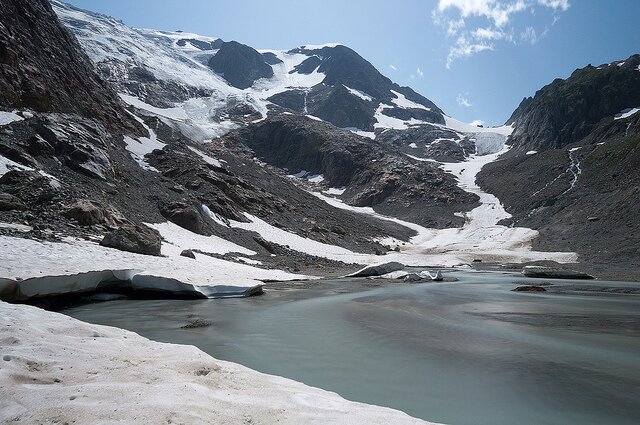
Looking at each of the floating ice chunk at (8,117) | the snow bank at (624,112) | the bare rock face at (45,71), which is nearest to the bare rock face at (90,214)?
the floating ice chunk at (8,117)

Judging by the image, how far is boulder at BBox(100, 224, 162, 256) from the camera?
59.3 feet

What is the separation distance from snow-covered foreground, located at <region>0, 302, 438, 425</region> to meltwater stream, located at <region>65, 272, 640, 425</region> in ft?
5.16

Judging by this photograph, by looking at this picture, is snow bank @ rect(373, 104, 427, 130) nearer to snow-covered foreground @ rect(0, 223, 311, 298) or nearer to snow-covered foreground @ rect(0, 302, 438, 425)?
snow-covered foreground @ rect(0, 223, 311, 298)

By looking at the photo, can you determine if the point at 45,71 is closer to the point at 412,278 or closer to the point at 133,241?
the point at 133,241

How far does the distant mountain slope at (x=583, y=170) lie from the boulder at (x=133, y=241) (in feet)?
140

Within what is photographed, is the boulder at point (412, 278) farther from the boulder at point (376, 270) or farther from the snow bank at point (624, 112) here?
the snow bank at point (624, 112)

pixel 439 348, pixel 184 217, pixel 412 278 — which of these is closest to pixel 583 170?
pixel 412 278

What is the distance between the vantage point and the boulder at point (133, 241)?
18062 millimetres

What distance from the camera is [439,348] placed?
31.1 ft

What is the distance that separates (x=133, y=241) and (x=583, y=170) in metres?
89.0

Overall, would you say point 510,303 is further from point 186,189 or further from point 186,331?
point 186,189

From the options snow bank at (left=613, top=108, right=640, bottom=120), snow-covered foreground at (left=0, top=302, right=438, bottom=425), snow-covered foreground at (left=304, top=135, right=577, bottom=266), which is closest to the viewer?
snow-covered foreground at (left=0, top=302, right=438, bottom=425)

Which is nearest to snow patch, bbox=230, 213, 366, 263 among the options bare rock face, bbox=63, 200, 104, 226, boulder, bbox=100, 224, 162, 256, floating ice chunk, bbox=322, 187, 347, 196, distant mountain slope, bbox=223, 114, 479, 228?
bare rock face, bbox=63, 200, 104, 226

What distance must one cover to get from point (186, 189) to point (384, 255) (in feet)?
95.8
